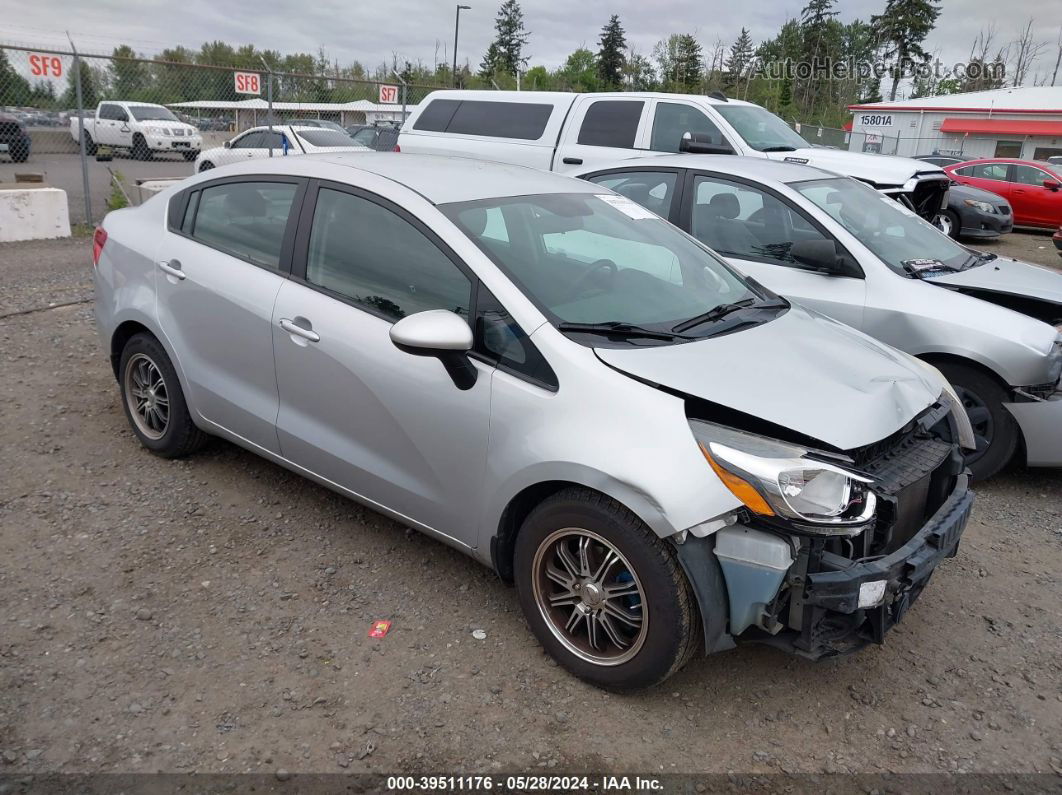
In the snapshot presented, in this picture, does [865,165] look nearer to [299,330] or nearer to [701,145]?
[701,145]

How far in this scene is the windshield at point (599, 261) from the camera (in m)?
3.18

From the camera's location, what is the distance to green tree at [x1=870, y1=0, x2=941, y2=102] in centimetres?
7231

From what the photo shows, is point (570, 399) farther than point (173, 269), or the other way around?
point (173, 269)

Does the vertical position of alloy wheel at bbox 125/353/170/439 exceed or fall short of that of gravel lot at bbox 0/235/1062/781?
it exceeds it

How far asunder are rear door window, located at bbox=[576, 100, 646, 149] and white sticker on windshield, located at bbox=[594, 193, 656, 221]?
16.1 ft

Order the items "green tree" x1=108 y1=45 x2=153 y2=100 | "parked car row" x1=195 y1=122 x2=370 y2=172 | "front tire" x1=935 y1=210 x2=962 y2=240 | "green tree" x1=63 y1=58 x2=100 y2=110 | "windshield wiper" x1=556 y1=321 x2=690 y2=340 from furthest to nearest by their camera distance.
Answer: "parked car row" x1=195 y1=122 x2=370 y2=172, "front tire" x1=935 y1=210 x2=962 y2=240, "green tree" x1=108 y1=45 x2=153 y2=100, "green tree" x1=63 y1=58 x2=100 y2=110, "windshield wiper" x1=556 y1=321 x2=690 y2=340

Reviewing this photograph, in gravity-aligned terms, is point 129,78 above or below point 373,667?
above

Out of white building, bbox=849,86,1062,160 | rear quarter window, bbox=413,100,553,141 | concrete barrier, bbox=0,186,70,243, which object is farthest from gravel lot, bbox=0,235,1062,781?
white building, bbox=849,86,1062,160

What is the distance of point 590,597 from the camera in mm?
2863

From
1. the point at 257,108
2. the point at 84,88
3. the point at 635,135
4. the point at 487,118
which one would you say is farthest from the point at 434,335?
the point at 257,108

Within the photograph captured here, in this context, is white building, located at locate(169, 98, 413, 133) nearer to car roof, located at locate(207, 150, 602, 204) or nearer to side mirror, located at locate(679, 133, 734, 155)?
side mirror, located at locate(679, 133, 734, 155)

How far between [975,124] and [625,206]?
43332 millimetres

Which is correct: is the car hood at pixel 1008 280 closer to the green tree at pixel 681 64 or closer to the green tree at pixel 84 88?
the green tree at pixel 84 88

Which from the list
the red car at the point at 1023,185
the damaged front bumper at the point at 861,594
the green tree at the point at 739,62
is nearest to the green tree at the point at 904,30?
the green tree at the point at 739,62
